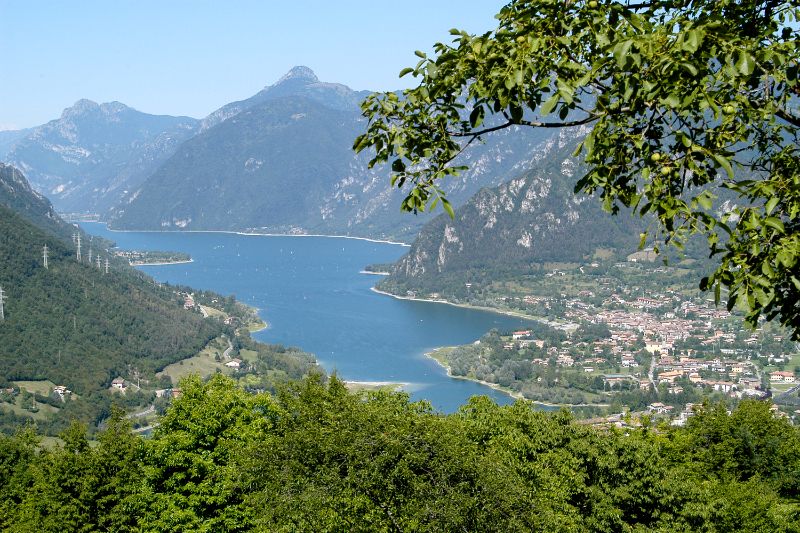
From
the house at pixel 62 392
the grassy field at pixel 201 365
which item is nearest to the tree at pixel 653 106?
the house at pixel 62 392

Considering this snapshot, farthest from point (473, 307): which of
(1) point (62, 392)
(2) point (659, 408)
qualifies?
(1) point (62, 392)

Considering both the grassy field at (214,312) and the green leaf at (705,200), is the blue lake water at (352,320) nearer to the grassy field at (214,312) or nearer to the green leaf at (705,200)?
the grassy field at (214,312)

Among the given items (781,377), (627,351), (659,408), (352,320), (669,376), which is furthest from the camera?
(352,320)

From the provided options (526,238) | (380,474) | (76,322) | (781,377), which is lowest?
(76,322)

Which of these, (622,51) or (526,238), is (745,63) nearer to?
(622,51)

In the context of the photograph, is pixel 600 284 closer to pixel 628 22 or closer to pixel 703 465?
pixel 703 465

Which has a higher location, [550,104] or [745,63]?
[745,63]
